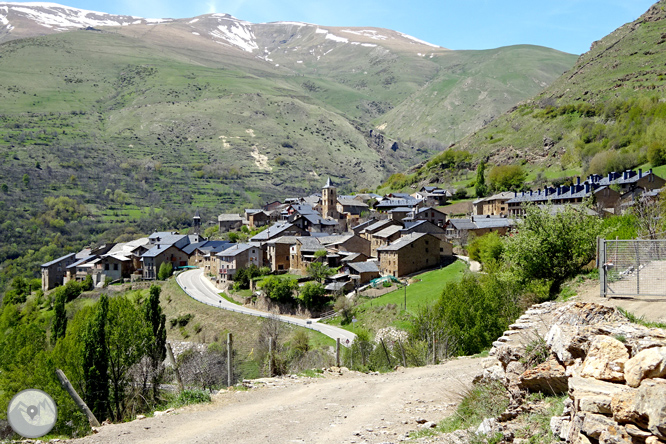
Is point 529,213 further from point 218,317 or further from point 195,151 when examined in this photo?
point 195,151

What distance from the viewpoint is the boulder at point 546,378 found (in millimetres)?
8344

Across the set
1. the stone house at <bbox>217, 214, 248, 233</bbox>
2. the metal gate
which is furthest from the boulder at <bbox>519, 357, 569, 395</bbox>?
the stone house at <bbox>217, 214, 248, 233</bbox>

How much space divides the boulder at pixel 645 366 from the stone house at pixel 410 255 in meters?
55.3

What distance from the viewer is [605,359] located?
7090mm

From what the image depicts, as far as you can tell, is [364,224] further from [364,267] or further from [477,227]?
[364,267]

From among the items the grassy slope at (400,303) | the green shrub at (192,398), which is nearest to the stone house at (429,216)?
the grassy slope at (400,303)

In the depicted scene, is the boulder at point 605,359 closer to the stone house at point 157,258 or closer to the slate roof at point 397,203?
the stone house at point 157,258

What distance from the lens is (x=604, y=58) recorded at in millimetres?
135250

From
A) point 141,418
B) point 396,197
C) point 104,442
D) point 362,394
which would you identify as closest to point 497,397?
point 362,394

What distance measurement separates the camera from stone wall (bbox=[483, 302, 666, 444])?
5.83 metres

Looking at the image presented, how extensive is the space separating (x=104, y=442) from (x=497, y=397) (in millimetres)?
8789

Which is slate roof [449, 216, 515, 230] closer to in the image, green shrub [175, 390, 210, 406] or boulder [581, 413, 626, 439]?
green shrub [175, 390, 210, 406]

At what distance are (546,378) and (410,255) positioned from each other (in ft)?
180

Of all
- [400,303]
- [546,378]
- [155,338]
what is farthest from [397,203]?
[546,378]
